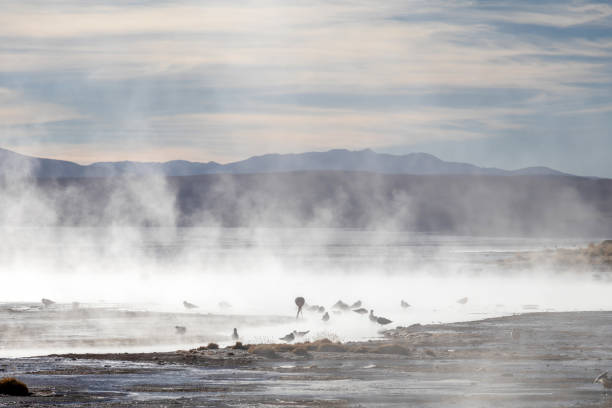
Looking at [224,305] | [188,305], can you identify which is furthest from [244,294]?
[188,305]

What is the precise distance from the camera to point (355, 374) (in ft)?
82.1

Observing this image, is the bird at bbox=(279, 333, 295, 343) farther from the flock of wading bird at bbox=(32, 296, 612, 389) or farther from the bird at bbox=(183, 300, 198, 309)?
the bird at bbox=(183, 300, 198, 309)

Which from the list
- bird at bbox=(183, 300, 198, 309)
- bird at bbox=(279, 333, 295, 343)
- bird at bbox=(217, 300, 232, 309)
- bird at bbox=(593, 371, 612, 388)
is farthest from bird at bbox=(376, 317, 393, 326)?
bird at bbox=(593, 371, 612, 388)

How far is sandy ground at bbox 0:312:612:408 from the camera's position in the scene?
69.6ft

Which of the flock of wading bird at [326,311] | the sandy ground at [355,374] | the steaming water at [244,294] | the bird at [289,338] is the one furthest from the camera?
the steaming water at [244,294]

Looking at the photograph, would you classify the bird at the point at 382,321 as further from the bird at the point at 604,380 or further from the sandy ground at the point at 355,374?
the bird at the point at 604,380

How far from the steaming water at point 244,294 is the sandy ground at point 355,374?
3.91 metres

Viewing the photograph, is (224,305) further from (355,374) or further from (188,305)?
(355,374)

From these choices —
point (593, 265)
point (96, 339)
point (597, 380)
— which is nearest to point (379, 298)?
point (96, 339)

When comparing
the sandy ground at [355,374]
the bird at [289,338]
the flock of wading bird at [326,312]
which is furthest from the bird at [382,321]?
the bird at [289,338]

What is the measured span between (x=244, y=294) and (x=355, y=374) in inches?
1167

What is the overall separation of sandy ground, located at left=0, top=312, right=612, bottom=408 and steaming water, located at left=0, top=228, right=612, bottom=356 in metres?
3.91

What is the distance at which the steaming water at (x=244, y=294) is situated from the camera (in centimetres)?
3569

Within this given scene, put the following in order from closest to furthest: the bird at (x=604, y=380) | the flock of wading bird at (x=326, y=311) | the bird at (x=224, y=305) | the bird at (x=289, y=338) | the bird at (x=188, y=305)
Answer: the bird at (x=604, y=380) → the bird at (x=289, y=338) → the flock of wading bird at (x=326, y=311) → the bird at (x=188, y=305) → the bird at (x=224, y=305)
